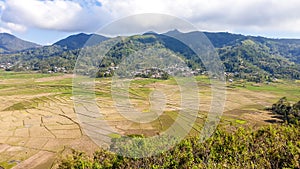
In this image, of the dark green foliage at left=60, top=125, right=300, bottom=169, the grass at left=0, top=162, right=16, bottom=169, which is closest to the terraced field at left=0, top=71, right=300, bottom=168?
the grass at left=0, top=162, right=16, bottom=169

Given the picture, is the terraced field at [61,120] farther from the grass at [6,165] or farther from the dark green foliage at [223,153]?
the dark green foliage at [223,153]

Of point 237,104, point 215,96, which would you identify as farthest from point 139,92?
point 237,104

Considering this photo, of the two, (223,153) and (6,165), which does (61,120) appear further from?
(223,153)

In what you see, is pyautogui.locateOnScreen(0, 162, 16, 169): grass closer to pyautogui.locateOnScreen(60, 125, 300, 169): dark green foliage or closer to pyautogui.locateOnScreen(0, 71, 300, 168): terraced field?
pyautogui.locateOnScreen(0, 71, 300, 168): terraced field

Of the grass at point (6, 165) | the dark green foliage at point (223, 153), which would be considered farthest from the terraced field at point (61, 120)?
the dark green foliage at point (223, 153)

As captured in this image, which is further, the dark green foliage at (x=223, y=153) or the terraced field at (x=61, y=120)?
the terraced field at (x=61, y=120)

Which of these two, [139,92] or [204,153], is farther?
[139,92]

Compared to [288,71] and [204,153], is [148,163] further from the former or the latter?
[288,71]

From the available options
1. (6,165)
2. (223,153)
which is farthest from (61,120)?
(223,153)
